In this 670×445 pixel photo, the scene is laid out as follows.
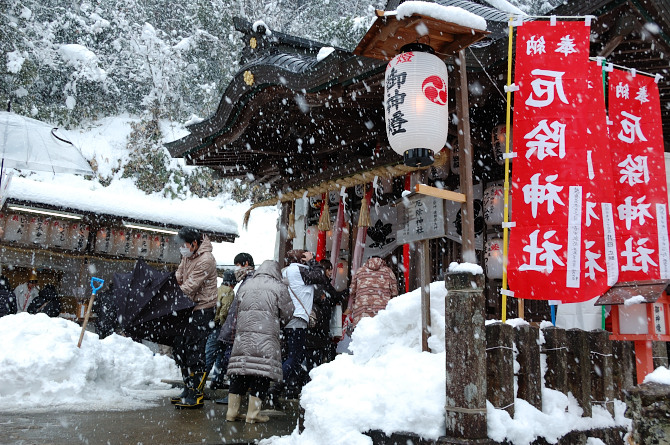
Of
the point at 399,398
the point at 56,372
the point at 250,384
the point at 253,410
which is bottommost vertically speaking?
the point at 253,410

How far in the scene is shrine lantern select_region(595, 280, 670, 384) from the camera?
18.4ft

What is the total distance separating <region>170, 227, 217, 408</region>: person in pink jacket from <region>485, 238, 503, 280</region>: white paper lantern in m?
4.26

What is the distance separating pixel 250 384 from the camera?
5.37m

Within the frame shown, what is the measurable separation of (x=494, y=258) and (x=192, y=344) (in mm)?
4688

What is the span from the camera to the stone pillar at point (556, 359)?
4.05m

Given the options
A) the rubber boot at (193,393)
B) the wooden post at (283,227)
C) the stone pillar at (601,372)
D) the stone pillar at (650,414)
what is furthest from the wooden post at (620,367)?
the wooden post at (283,227)

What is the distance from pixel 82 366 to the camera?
6.96 m

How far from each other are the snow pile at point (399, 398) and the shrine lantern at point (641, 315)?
1.42 metres

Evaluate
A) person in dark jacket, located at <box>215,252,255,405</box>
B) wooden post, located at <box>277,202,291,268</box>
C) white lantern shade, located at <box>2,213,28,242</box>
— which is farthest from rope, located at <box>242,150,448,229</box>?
white lantern shade, located at <box>2,213,28,242</box>

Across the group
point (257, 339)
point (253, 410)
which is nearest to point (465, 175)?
point (257, 339)

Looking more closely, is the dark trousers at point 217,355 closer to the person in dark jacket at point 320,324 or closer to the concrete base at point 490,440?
the person in dark jacket at point 320,324

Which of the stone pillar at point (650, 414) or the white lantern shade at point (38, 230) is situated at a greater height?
the white lantern shade at point (38, 230)

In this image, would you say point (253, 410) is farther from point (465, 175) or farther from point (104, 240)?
point (104, 240)

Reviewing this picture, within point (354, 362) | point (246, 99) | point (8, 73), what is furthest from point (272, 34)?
point (8, 73)
